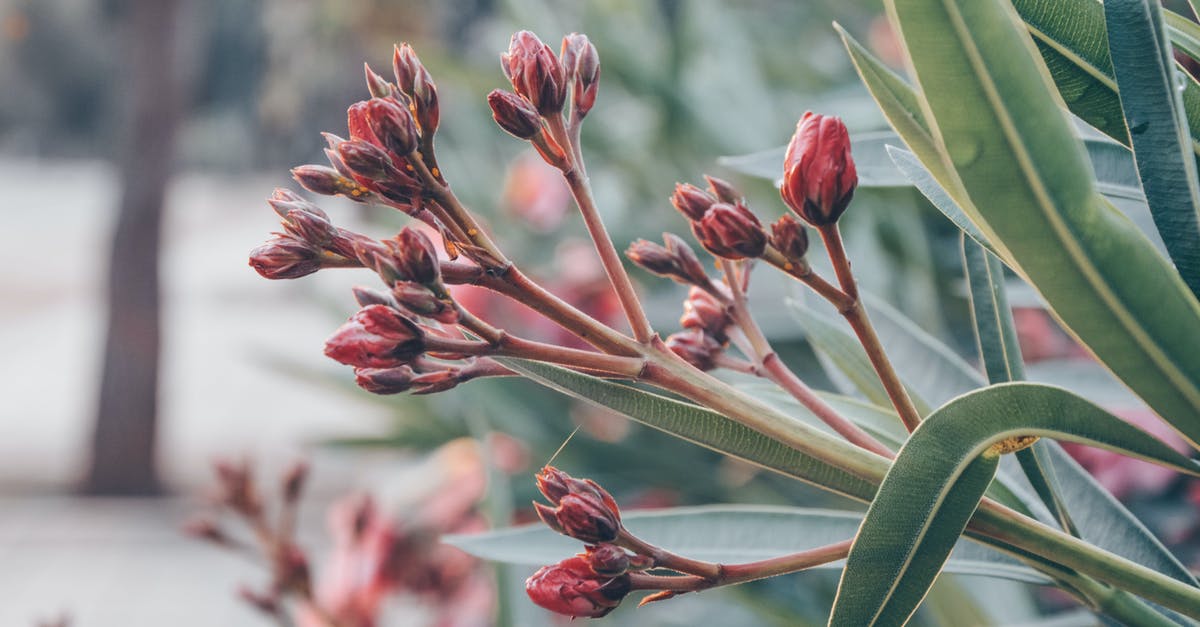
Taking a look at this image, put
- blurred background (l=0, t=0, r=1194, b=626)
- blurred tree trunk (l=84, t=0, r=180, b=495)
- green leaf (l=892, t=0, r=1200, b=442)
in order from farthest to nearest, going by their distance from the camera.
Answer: blurred tree trunk (l=84, t=0, r=180, b=495)
blurred background (l=0, t=0, r=1194, b=626)
green leaf (l=892, t=0, r=1200, b=442)

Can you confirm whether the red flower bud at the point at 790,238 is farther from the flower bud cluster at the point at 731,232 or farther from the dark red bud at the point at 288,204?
the dark red bud at the point at 288,204

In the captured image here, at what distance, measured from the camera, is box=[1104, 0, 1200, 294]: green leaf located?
22cm

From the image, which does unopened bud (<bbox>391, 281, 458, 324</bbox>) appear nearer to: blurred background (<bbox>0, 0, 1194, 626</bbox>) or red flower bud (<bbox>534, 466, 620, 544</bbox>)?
red flower bud (<bbox>534, 466, 620, 544</bbox>)

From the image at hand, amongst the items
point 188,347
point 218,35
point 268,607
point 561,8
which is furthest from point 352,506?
point 218,35

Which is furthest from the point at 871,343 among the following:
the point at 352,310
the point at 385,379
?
the point at 352,310

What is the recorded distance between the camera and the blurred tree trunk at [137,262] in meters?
4.15

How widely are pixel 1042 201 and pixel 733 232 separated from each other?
0.08m

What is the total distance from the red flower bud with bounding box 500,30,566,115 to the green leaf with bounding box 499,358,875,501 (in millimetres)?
83

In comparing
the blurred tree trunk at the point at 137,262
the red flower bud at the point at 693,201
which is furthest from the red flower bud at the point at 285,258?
the blurred tree trunk at the point at 137,262

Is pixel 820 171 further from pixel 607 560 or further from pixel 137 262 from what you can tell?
pixel 137 262

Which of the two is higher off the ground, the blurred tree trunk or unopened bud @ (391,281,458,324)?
unopened bud @ (391,281,458,324)

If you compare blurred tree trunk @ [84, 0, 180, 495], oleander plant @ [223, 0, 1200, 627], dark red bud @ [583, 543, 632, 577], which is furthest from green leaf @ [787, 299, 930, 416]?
blurred tree trunk @ [84, 0, 180, 495]

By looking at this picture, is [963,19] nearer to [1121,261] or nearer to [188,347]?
[1121,261]

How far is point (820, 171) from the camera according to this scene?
26cm
